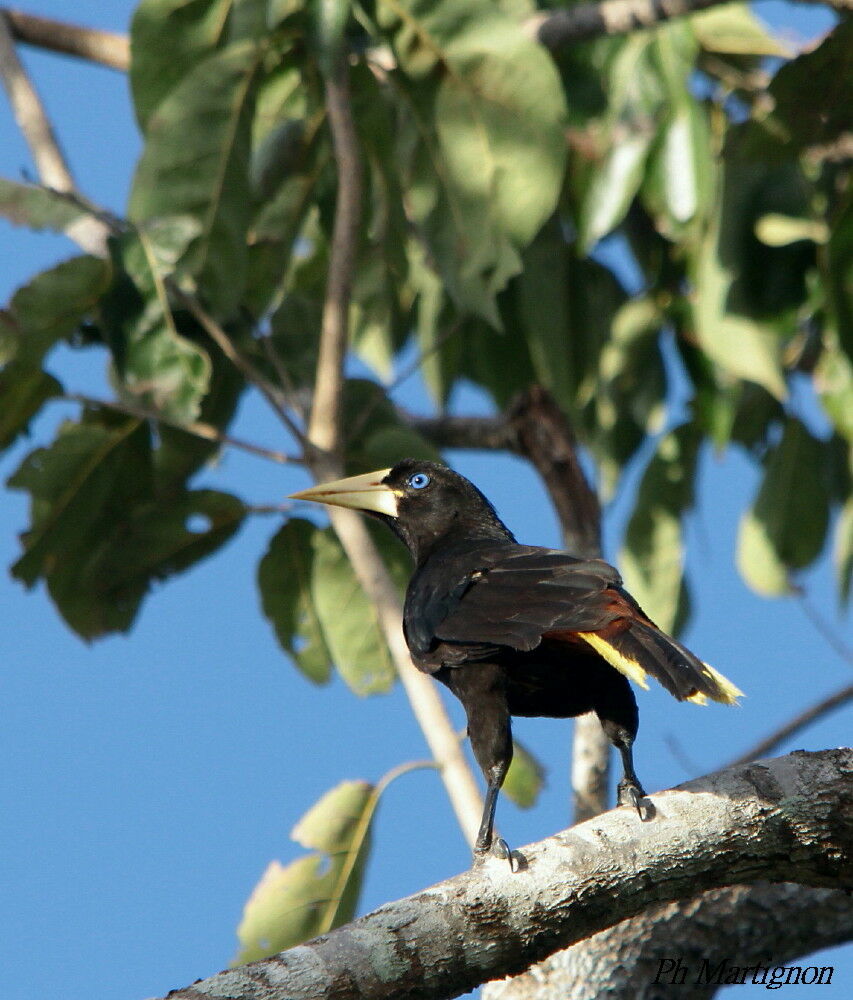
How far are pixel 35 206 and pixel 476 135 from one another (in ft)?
4.35

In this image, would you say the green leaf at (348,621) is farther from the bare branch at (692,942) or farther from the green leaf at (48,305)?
the bare branch at (692,942)

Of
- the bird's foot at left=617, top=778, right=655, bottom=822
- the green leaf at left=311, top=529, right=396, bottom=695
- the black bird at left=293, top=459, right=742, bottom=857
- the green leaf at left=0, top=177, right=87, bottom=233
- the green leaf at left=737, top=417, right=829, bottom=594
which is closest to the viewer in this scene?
the black bird at left=293, top=459, right=742, bottom=857

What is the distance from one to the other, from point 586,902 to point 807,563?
3421 mm

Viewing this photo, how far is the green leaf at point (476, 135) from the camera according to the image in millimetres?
4461

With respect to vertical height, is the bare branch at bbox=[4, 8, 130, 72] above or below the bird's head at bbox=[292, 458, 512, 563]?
above

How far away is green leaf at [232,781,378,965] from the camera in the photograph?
434 cm

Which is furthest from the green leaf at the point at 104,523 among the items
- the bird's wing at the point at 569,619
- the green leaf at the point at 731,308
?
the green leaf at the point at 731,308

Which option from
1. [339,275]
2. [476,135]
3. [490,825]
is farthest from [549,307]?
[490,825]

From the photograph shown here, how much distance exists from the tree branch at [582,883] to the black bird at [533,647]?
0.12m

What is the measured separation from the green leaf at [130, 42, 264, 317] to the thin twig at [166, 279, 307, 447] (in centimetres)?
8

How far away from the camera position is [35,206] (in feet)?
14.2

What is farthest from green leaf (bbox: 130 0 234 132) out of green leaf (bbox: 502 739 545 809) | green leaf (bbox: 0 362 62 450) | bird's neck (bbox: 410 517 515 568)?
green leaf (bbox: 502 739 545 809)

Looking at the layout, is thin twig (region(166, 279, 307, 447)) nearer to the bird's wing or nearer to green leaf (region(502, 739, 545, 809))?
→ the bird's wing

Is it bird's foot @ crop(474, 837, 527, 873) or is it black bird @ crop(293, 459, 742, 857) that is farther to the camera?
black bird @ crop(293, 459, 742, 857)
